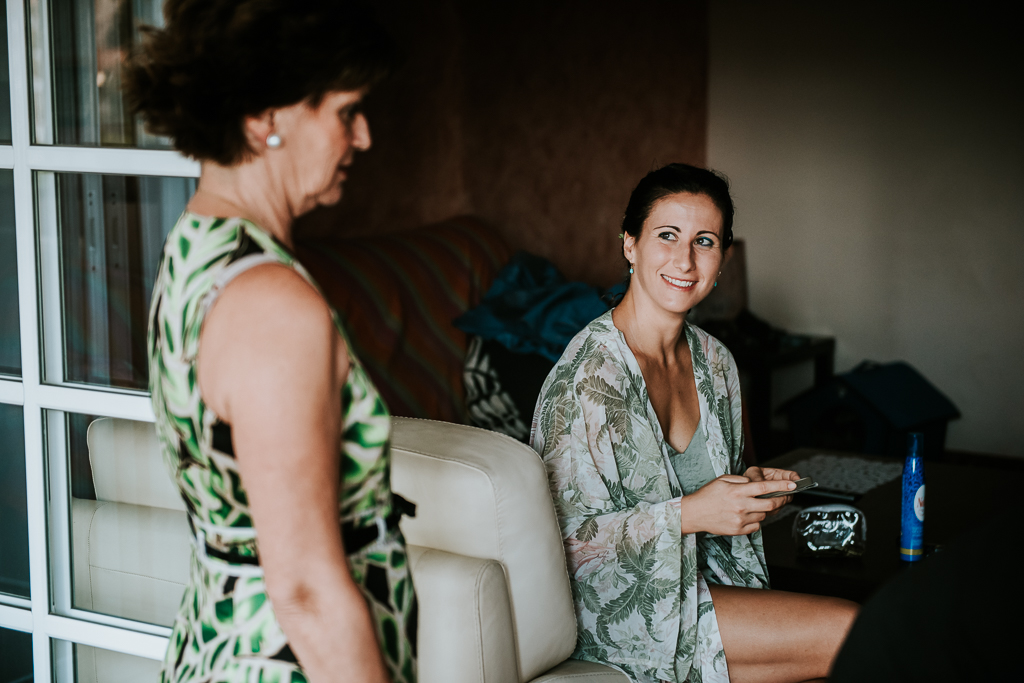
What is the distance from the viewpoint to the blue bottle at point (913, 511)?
6.03ft

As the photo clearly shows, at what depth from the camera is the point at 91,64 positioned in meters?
1.37

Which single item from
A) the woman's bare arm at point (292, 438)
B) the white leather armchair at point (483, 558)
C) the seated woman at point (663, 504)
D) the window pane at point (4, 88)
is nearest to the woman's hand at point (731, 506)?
the seated woman at point (663, 504)

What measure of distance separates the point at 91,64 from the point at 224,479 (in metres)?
0.88

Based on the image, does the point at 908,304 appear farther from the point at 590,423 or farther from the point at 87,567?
the point at 87,567

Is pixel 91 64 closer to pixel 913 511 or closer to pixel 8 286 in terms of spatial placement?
pixel 8 286

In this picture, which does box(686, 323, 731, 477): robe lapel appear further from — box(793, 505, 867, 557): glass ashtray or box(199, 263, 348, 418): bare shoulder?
box(199, 263, 348, 418): bare shoulder

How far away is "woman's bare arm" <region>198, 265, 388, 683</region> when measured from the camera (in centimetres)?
71

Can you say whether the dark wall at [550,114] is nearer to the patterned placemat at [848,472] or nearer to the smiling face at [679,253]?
the patterned placemat at [848,472]

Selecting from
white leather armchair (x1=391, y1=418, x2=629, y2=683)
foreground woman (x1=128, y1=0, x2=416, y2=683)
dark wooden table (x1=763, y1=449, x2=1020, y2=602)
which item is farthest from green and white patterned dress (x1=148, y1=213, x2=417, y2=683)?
dark wooden table (x1=763, y1=449, x2=1020, y2=602)

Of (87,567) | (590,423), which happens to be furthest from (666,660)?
(87,567)

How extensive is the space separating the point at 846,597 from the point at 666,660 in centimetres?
49

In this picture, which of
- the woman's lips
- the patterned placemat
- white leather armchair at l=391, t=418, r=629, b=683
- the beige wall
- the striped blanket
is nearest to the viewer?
white leather armchair at l=391, t=418, r=629, b=683

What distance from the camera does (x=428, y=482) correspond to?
4.16ft

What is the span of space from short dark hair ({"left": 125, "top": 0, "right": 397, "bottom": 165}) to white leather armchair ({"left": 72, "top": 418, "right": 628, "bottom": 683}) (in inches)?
23.8
